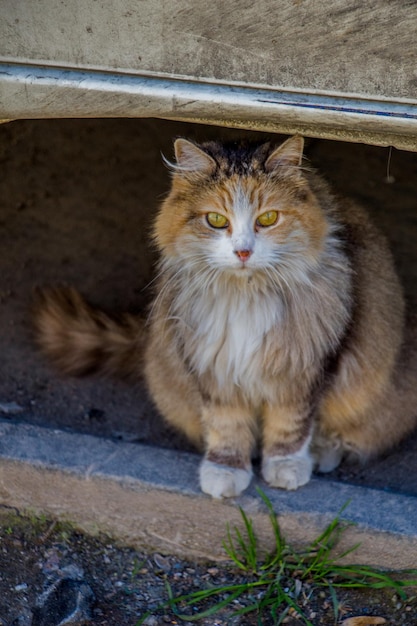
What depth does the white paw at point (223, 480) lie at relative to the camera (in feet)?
8.21

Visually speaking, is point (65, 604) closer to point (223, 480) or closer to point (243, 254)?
point (223, 480)

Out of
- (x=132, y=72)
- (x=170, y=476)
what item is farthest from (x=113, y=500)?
(x=132, y=72)

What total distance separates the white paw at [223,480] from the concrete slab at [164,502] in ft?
0.09

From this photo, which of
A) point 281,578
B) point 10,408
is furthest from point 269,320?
point 10,408

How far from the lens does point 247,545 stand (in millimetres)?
2496

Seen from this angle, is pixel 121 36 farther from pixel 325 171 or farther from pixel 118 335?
pixel 325 171

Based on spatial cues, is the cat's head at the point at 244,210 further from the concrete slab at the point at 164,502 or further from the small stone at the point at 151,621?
the small stone at the point at 151,621

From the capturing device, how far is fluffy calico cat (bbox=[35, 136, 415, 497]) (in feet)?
7.69

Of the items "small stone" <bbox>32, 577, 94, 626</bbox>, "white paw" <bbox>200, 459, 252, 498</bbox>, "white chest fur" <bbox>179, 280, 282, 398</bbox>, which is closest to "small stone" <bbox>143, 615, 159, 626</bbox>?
"small stone" <bbox>32, 577, 94, 626</bbox>

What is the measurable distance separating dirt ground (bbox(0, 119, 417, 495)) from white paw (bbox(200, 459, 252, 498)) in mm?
1178

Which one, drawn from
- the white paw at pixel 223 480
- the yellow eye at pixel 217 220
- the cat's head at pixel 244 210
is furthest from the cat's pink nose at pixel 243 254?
the white paw at pixel 223 480

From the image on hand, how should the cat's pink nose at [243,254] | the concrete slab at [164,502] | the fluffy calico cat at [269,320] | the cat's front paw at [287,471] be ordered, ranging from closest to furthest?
the cat's pink nose at [243,254] → the fluffy calico cat at [269,320] → the concrete slab at [164,502] → the cat's front paw at [287,471]

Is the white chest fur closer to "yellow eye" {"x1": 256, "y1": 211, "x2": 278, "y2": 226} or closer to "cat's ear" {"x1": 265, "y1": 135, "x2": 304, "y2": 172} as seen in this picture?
"yellow eye" {"x1": 256, "y1": 211, "x2": 278, "y2": 226}

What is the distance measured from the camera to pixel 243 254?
2.24m
